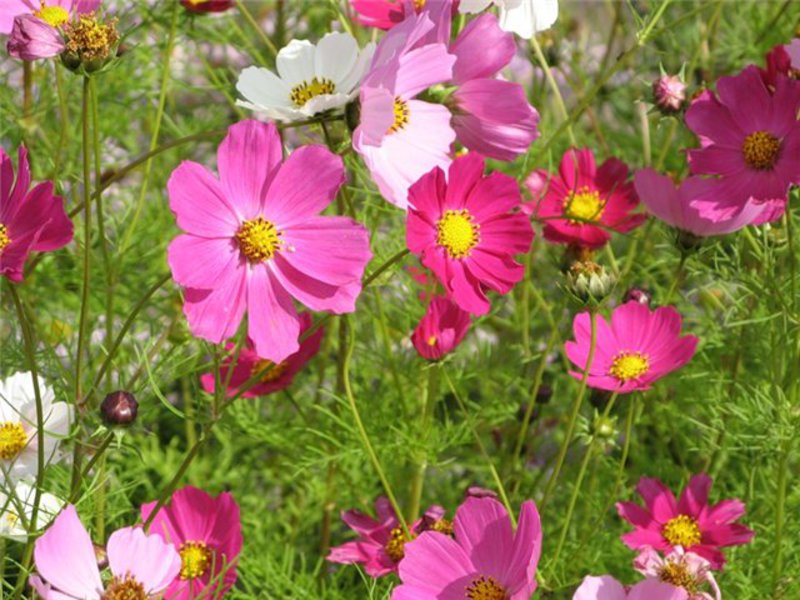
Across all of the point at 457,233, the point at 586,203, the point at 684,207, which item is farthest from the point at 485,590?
the point at 586,203

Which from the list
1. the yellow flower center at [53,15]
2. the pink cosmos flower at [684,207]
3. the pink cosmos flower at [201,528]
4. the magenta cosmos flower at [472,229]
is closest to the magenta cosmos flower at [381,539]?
the pink cosmos flower at [201,528]

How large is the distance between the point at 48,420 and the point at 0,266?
20 centimetres

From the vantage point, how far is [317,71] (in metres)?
0.86

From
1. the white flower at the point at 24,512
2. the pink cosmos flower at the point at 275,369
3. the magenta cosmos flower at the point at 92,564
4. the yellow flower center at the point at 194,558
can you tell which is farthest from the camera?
the pink cosmos flower at the point at 275,369

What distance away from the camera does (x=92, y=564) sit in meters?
0.76

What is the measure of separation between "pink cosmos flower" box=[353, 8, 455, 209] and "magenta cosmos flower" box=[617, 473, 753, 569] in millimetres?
338

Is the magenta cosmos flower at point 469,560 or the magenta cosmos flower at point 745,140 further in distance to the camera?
the magenta cosmos flower at point 745,140

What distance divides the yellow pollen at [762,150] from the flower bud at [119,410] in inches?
19.3

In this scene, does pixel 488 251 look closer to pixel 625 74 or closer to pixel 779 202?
pixel 779 202

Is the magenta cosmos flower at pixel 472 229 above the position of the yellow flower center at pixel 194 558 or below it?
above

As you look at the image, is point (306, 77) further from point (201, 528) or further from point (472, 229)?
point (201, 528)

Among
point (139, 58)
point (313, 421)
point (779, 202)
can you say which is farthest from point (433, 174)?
point (139, 58)

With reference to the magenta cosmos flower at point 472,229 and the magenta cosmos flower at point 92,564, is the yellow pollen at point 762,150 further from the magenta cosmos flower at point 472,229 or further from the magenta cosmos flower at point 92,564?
the magenta cosmos flower at point 92,564

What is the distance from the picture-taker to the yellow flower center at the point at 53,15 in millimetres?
877
